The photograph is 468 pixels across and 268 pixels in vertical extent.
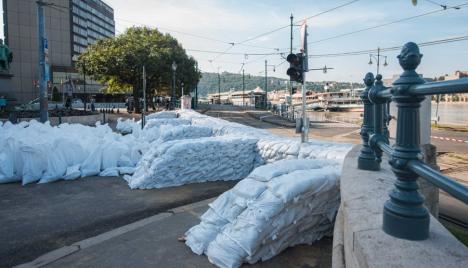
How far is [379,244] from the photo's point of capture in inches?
69.4

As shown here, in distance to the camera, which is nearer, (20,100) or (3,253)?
(3,253)

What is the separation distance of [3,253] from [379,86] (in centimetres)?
462

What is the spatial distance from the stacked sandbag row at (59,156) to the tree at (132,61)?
2544 cm

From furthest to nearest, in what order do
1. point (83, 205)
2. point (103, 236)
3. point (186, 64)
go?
point (186, 64) < point (83, 205) < point (103, 236)

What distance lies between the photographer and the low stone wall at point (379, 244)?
1599 millimetres

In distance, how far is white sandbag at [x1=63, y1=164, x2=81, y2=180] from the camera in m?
8.53

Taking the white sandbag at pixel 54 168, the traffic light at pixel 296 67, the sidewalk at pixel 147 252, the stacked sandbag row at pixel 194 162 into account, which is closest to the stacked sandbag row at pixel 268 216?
the sidewalk at pixel 147 252

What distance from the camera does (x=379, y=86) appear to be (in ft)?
9.46

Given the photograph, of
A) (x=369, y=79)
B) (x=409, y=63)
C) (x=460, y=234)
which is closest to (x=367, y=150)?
(x=369, y=79)

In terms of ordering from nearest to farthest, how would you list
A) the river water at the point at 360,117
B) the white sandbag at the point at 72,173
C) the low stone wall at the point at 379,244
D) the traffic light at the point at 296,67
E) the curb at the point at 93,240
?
1. the low stone wall at the point at 379,244
2. the curb at the point at 93,240
3. the white sandbag at the point at 72,173
4. the traffic light at the point at 296,67
5. the river water at the point at 360,117

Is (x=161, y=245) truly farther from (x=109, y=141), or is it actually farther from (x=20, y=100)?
(x=20, y=100)

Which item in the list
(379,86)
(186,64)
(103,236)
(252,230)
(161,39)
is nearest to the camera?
(379,86)

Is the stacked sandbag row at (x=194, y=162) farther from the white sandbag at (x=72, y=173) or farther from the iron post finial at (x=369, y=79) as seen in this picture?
the iron post finial at (x=369, y=79)

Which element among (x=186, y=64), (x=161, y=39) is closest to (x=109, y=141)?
(x=161, y=39)
